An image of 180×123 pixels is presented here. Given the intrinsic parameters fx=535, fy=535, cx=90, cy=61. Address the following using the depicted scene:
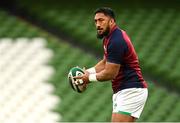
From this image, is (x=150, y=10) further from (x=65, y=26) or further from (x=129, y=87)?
(x=129, y=87)

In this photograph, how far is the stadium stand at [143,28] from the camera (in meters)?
11.4

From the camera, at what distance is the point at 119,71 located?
5582 millimetres

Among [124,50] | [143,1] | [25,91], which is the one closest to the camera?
[124,50]

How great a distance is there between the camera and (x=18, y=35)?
1223 cm

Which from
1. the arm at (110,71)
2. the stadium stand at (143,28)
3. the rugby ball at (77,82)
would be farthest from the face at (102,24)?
the stadium stand at (143,28)

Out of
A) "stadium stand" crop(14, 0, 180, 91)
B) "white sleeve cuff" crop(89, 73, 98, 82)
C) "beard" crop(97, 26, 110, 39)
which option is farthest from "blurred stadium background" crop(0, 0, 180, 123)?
"beard" crop(97, 26, 110, 39)

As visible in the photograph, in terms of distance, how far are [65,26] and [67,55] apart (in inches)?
45.5

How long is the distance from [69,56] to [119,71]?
19.9ft

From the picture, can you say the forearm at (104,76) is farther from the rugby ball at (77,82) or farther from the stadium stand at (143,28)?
the stadium stand at (143,28)

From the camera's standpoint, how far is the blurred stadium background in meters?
10.3

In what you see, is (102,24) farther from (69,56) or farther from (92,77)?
(69,56)

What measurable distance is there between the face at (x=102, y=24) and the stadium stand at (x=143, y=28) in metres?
5.86

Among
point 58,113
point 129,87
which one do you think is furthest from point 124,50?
point 58,113

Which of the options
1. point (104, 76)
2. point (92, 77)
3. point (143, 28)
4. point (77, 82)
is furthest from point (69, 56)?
point (104, 76)
